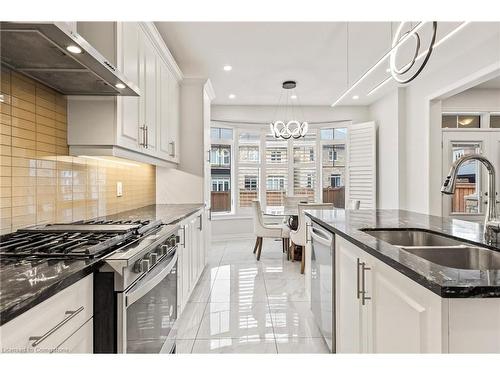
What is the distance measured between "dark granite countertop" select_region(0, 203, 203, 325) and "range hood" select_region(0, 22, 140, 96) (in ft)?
2.96

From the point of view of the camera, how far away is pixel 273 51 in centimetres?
380

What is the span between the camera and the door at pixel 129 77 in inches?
82.7

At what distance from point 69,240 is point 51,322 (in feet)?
2.03

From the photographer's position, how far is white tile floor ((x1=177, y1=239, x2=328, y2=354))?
2.28 metres

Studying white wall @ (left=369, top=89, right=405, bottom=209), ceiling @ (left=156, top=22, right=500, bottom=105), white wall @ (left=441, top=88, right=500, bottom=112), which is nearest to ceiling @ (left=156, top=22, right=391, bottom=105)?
ceiling @ (left=156, top=22, right=500, bottom=105)

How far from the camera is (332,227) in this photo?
6.29 feet

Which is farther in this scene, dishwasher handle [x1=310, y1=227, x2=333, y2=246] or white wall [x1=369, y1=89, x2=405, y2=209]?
white wall [x1=369, y1=89, x2=405, y2=209]

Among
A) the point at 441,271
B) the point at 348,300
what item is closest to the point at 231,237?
the point at 348,300

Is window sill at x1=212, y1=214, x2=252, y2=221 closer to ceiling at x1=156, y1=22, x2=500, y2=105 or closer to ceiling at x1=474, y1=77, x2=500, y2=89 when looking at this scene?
ceiling at x1=156, y1=22, x2=500, y2=105

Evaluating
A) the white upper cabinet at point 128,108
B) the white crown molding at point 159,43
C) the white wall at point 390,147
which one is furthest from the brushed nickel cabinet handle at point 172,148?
the white wall at point 390,147

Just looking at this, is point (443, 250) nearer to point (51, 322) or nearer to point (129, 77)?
point (51, 322)

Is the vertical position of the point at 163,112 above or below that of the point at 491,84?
below
